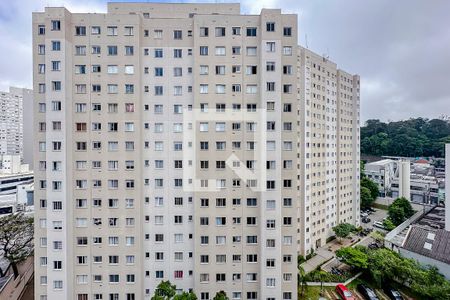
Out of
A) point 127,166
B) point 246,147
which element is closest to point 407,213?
point 246,147

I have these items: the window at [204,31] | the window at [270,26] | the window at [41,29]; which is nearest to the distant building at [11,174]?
the window at [41,29]

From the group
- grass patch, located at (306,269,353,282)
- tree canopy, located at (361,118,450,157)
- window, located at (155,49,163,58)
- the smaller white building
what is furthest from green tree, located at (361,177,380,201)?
the smaller white building

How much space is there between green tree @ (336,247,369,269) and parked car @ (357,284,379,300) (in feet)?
7.59

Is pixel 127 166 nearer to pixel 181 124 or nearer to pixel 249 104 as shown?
pixel 181 124

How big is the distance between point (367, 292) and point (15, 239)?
4247 cm

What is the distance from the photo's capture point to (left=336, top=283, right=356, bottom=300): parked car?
2564 centimetres

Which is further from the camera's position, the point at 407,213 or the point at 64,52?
the point at 407,213

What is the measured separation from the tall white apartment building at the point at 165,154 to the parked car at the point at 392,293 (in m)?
13.5

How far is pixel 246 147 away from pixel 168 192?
8.51m

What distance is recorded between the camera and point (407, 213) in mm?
48000

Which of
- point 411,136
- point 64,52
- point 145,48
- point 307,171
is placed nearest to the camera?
point 64,52

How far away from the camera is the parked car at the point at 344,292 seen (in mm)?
25636

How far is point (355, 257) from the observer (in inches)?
1176

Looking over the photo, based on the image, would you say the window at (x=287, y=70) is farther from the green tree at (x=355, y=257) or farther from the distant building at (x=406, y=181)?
the distant building at (x=406, y=181)
